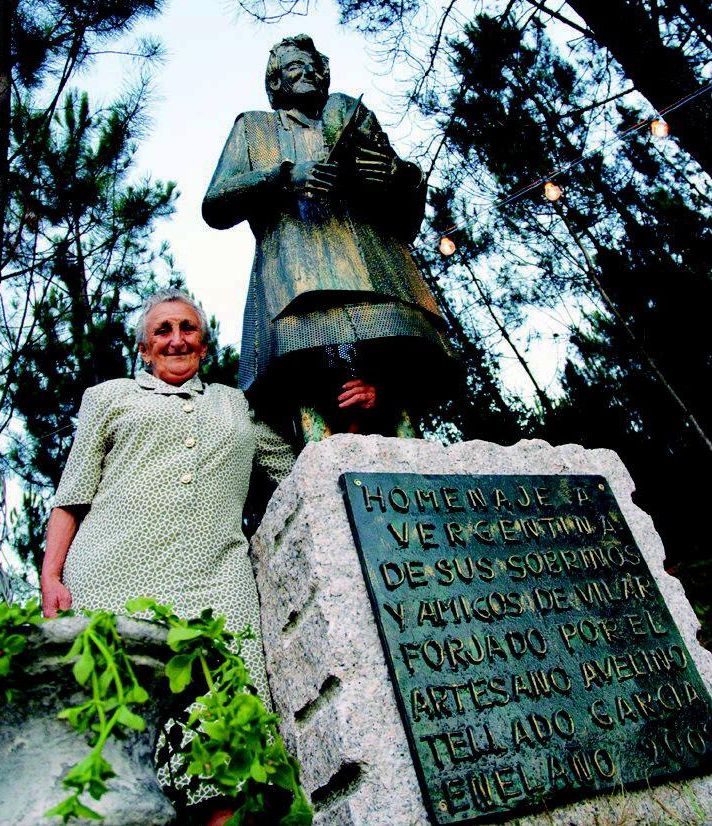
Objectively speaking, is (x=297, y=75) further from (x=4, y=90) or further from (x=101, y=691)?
(x=101, y=691)

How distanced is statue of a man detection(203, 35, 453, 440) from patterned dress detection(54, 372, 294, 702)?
0.72 feet

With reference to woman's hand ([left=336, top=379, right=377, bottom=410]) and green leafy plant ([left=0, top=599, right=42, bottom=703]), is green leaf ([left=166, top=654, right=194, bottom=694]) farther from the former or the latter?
woman's hand ([left=336, top=379, right=377, bottom=410])

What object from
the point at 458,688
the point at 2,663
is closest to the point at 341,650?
the point at 458,688

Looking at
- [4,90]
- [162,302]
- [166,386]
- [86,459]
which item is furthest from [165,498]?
[4,90]

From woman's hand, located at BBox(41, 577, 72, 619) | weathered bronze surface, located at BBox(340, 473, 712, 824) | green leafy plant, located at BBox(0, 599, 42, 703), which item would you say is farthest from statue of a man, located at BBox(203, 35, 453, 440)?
green leafy plant, located at BBox(0, 599, 42, 703)

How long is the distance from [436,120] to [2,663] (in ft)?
18.4

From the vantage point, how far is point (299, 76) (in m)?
2.46

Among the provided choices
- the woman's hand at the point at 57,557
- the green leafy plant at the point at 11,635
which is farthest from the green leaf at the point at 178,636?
the woman's hand at the point at 57,557

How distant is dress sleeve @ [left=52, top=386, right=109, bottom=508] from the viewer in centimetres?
170

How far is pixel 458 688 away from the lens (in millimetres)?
1366

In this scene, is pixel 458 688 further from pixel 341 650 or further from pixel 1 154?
pixel 1 154

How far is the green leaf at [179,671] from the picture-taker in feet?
2.58

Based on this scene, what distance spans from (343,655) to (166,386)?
37.2 inches

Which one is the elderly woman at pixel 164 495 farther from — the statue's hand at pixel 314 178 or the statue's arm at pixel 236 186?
the statue's hand at pixel 314 178
